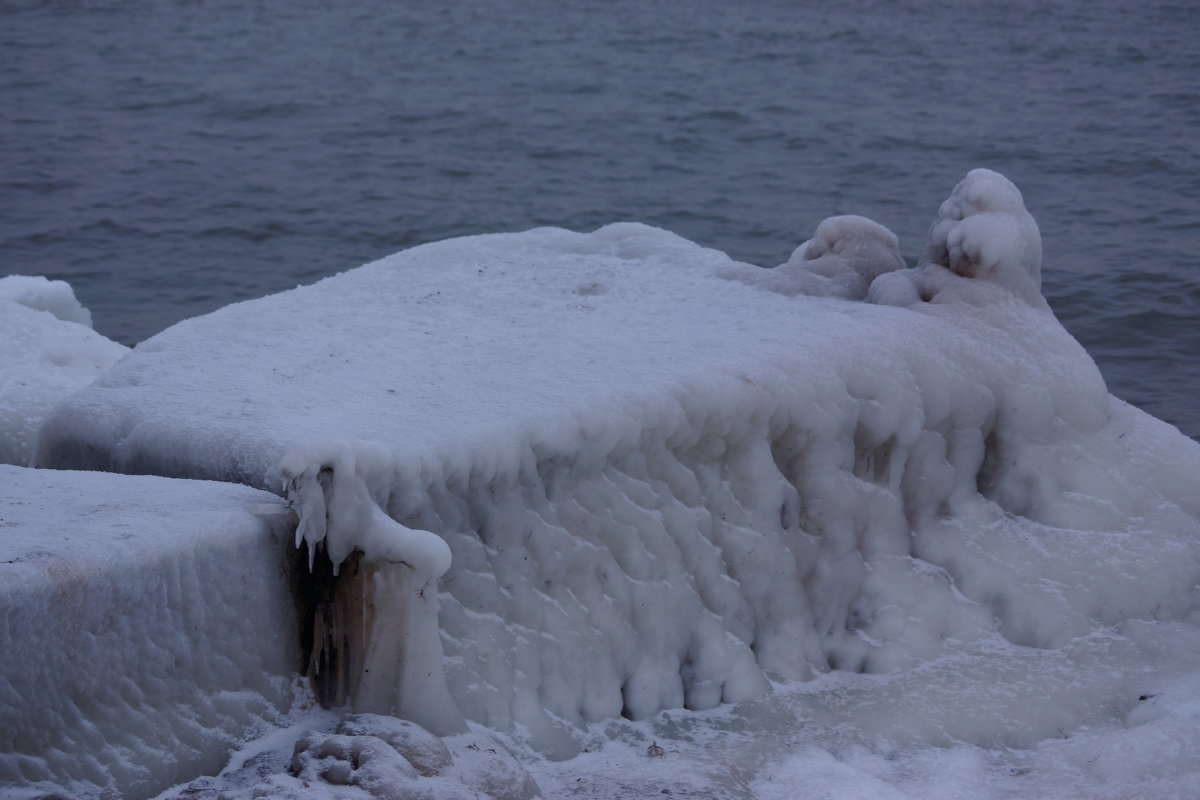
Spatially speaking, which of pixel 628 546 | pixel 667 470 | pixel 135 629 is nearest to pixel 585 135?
pixel 667 470

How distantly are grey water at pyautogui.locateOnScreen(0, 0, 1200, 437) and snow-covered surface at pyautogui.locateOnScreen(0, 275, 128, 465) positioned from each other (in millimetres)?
1336

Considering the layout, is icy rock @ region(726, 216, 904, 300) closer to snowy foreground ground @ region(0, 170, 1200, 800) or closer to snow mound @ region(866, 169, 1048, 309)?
snowy foreground ground @ region(0, 170, 1200, 800)

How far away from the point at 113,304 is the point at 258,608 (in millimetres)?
5606

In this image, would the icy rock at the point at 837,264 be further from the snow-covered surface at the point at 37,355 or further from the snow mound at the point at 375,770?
the snow-covered surface at the point at 37,355

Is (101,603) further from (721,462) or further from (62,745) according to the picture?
(721,462)

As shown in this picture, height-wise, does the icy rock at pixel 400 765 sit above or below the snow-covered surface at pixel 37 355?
below

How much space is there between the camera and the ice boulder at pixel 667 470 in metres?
3.53

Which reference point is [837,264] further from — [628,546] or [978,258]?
[628,546]

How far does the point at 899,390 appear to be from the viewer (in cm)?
438

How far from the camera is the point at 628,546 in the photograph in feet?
12.8

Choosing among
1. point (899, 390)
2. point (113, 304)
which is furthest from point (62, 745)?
point (113, 304)

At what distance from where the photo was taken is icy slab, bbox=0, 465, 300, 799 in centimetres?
284

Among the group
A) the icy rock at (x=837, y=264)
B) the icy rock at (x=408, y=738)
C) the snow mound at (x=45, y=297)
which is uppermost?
the icy rock at (x=837, y=264)

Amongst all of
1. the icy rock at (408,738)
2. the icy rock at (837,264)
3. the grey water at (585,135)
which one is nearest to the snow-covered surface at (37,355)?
the grey water at (585,135)
